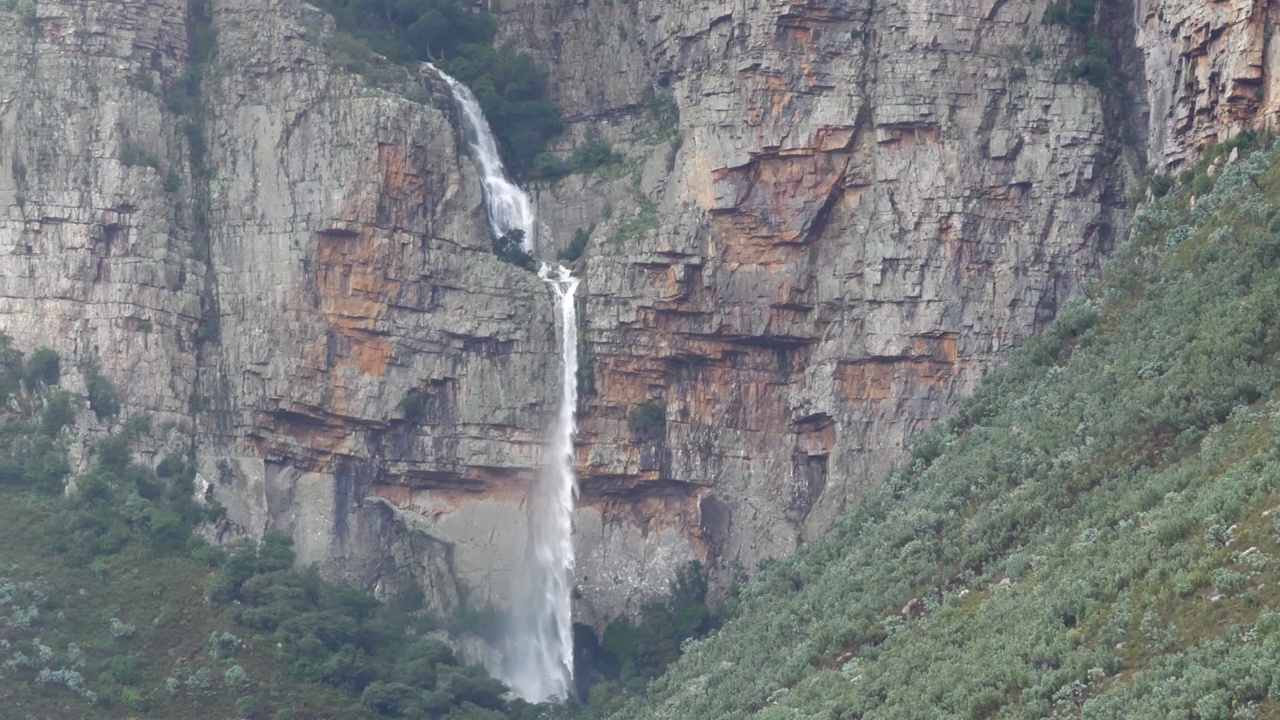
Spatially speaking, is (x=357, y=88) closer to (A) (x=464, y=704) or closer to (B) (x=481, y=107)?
(B) (x=481, y=107)

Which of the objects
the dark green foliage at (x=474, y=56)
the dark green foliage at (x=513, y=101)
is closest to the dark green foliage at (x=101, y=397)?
the dark green foliage at (x=474, y=56)

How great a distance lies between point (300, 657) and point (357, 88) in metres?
17.4

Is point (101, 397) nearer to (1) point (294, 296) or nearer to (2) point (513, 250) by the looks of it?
(1) point (294, 296)

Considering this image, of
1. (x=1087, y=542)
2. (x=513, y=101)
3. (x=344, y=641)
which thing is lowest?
(x=344, y=641)

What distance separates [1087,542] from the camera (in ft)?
152

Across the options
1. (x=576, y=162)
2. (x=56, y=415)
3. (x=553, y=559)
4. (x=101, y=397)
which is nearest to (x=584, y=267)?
(x=576, y=162)

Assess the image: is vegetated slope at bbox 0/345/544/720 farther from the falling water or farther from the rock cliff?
the falling water

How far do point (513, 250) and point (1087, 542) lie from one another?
31243 mm

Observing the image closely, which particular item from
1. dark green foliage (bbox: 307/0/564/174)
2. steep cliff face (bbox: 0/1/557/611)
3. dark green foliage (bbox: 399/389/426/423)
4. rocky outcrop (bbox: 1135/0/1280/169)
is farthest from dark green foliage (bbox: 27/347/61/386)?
rocky outcrop (bbox: 1135/0/1280/169)

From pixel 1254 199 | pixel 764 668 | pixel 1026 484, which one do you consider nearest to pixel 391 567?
pixel 764 668

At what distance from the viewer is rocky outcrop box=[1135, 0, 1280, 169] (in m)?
56.5

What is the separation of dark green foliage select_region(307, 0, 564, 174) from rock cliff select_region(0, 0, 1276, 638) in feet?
7.80

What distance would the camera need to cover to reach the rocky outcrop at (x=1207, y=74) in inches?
2226

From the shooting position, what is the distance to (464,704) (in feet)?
218
